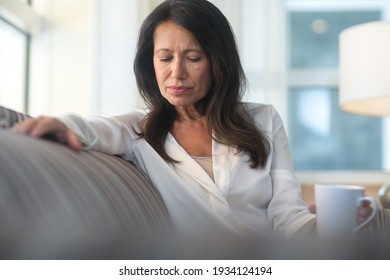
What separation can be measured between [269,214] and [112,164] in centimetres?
35

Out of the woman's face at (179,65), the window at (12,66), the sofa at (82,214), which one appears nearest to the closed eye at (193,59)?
the woman's face at (179,65)

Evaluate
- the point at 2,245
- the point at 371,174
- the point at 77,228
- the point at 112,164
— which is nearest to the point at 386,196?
the point at 371,174

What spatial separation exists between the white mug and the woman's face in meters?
0.43

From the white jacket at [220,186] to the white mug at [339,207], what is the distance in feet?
0.85

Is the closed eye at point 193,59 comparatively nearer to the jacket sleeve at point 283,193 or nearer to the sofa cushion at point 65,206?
the jacket sleeve at point 283,193

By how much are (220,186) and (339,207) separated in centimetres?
36

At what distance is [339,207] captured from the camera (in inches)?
20.6

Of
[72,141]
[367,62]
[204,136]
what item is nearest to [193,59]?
[204,136]

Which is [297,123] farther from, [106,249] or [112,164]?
[106,249]

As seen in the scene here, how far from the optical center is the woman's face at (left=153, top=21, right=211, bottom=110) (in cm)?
90

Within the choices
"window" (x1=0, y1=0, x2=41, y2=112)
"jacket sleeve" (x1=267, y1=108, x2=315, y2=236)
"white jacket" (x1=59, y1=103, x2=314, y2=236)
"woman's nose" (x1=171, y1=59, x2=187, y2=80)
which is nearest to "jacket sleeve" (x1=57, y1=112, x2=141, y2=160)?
"white jacket" (x1=59, y1=103, x2=314, y2=236)

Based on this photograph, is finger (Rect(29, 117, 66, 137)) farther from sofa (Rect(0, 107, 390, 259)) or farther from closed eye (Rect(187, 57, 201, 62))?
closed eye (Rect(187, 57, 201, 62))

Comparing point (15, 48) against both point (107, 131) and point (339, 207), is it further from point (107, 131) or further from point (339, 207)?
point (339, 207)

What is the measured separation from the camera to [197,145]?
0.94 metres
